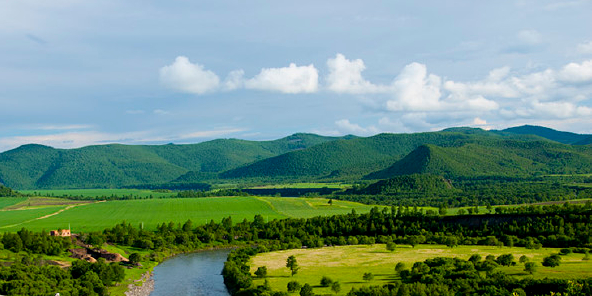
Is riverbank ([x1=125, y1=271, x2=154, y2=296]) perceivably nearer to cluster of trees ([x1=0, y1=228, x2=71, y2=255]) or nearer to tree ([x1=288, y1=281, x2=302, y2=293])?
cluster of trees ([x1=0, y1=228, x2=71, y2=255])

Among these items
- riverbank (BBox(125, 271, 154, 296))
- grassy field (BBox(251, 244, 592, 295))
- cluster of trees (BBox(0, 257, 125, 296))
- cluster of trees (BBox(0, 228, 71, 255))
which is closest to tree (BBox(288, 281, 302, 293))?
grassy field (BBox(251, 244, 592, 295))

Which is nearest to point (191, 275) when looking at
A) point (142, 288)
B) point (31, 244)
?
point (142, 288)

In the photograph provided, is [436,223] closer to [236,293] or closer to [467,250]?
[467,250]

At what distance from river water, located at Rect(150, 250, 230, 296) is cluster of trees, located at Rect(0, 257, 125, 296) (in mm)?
11016

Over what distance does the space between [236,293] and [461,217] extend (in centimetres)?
10790

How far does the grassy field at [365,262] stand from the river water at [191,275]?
1012 cm

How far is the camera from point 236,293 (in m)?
102

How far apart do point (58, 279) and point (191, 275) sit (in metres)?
35.1

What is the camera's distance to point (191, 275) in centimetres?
12812

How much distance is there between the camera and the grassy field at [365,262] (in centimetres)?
10281

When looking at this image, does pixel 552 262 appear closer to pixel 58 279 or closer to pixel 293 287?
pixel 293 287

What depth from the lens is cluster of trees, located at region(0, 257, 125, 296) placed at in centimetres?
8938

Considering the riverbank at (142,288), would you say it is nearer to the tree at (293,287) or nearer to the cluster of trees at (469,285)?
the tree at (293,287)

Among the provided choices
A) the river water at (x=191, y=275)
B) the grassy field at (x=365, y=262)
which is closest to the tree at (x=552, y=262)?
the grassy field at (x=365, y=262)
